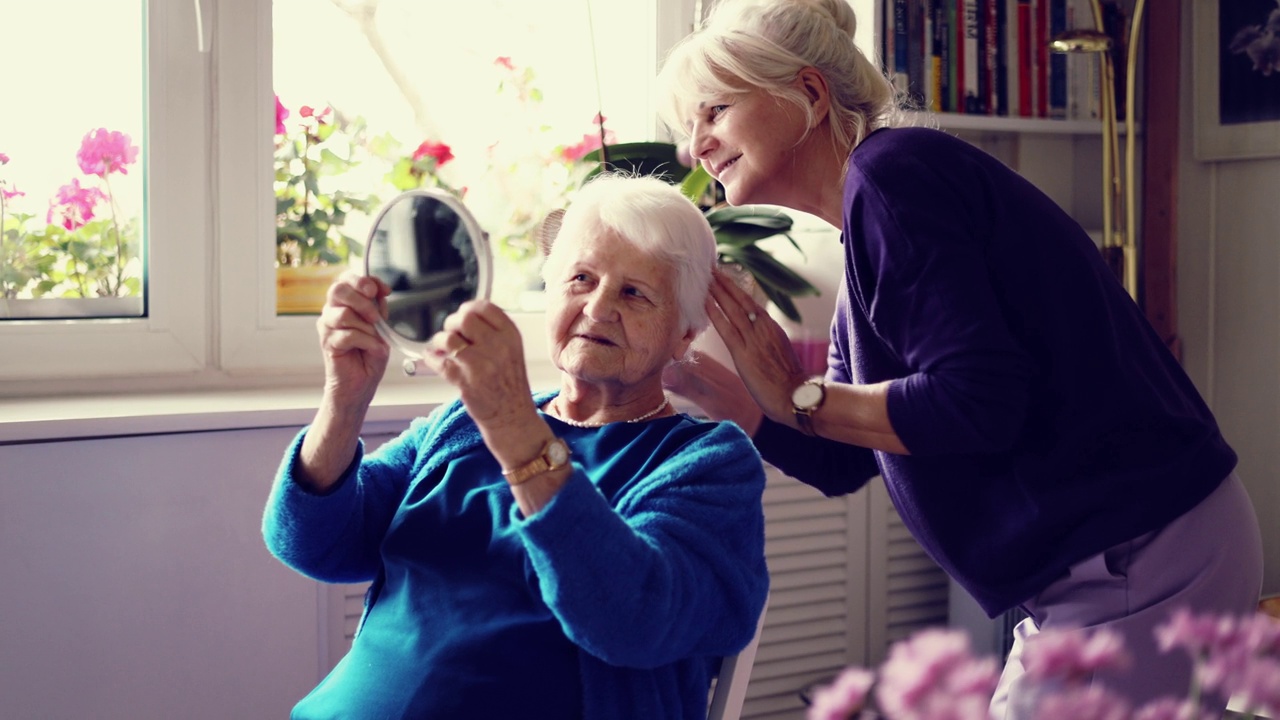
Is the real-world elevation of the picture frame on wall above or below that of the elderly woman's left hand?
above

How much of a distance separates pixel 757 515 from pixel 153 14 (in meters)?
1.52

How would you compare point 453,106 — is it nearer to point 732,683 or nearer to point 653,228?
point 653,228

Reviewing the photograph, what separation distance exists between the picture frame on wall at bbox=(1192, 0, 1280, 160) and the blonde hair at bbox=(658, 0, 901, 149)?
161cm

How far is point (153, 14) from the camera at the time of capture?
209 cm

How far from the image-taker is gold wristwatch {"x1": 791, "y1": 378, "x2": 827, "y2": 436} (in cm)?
127

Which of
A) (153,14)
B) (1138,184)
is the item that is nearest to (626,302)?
(153,14)

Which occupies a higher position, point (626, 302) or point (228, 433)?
point (626, 302)

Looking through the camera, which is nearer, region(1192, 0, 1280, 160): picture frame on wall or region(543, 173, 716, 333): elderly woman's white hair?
region(543, 173, 716, 333): elderly woman's white hair

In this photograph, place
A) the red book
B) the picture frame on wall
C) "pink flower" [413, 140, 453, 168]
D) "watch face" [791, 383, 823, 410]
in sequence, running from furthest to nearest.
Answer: the red book < the picture frame on wall < "pink flower" [413, 140, 453, 168] < "watch face" [791, 383, 823, 410]

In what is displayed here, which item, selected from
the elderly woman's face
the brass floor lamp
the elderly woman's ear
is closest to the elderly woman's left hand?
the elderly woman's face

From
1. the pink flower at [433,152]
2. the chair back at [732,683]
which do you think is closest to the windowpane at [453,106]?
the pink flower at [433,152]

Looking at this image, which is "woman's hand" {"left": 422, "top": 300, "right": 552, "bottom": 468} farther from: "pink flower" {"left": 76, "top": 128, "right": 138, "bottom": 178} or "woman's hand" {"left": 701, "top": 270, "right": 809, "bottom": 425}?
"pink flower" {"left": 76, "top": 128, "right": 138, "bottom": 178}

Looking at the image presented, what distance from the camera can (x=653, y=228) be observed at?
1.30 meters

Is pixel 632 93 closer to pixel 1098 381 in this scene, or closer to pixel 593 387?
pixel 593 387
